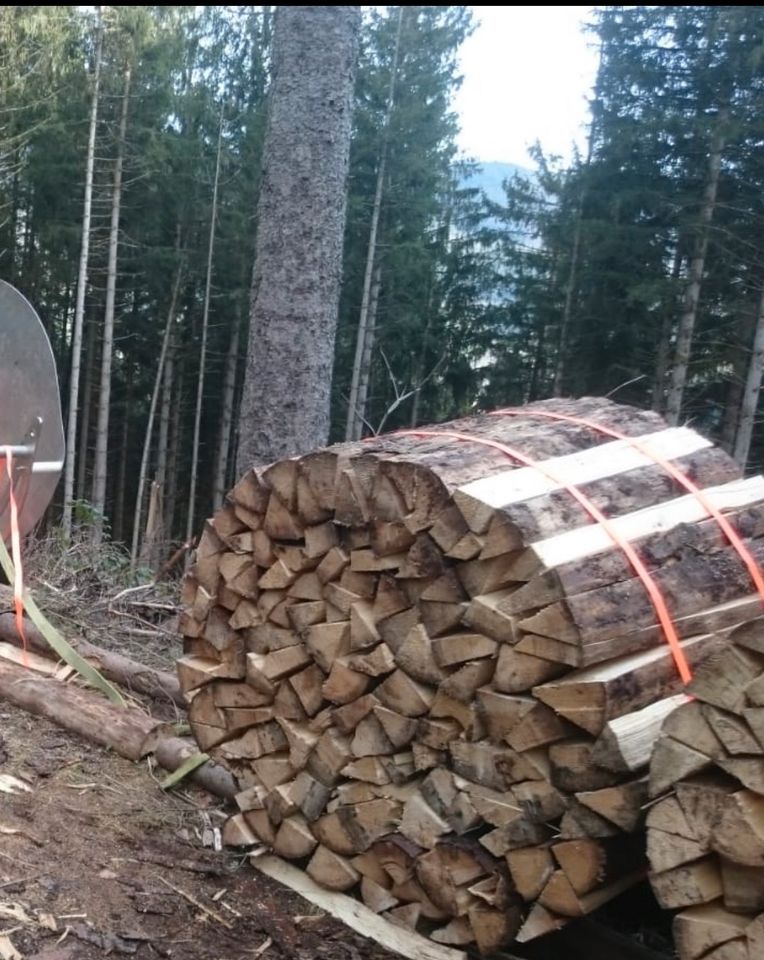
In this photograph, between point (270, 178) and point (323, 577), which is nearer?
point (323, 577)

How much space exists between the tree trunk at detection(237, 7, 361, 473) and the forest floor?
7.65 feet

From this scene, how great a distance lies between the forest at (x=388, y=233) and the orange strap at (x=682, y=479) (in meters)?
7.58

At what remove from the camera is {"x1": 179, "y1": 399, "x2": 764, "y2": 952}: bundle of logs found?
228 cm

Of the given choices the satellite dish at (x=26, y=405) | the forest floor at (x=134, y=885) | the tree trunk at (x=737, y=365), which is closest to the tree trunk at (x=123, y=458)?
the tree trunk at (x=737, y=365)

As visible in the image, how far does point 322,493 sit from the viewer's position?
2.81m

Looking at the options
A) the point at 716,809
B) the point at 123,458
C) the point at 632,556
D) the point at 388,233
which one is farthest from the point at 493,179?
the point at 716,809

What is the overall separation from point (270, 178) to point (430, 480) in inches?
139

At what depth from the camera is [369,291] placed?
20609 millimetres

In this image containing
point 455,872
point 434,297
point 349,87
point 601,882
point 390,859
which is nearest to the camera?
point 601,882

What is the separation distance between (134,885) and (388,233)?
19.3 metres

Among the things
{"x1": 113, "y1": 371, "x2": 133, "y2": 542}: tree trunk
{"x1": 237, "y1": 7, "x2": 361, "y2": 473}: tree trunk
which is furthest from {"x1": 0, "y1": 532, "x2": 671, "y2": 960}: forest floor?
{"x1": 113, "y1": 371, "x2": 133, "y2": 542}: tree trunk

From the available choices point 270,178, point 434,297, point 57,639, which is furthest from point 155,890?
point 434,297

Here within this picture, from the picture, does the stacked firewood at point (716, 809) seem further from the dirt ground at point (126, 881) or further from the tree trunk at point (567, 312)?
the tree trunk at point (567, 312)

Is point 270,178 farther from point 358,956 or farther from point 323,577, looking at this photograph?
point 358,956
